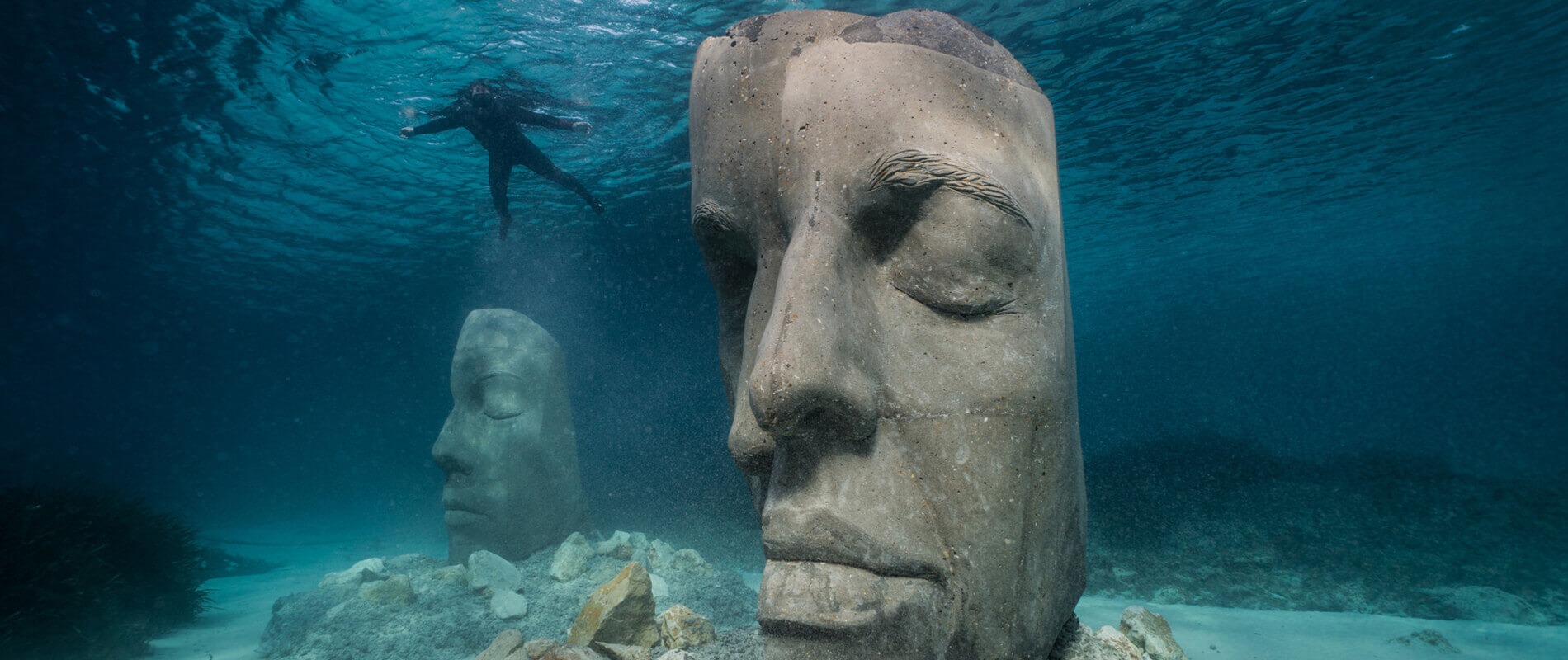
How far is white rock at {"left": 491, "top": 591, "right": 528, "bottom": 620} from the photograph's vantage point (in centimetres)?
648

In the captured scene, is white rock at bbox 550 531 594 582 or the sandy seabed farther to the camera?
white rock at bbox 550 531 594 582

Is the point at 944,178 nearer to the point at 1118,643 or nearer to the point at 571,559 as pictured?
the point at 1118,643

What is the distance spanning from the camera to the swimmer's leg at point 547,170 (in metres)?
10.8

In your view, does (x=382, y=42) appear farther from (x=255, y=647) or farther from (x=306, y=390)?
(x=306, y=390)

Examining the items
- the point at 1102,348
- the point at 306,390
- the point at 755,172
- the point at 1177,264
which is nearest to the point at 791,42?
the point at 755,172

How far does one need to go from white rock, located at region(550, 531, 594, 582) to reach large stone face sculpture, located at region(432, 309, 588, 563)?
4.39 ft

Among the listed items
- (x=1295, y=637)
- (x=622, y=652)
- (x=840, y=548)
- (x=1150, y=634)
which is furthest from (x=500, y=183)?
(x=1295, y=637)

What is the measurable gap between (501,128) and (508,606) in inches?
343

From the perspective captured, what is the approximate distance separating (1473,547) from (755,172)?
12606 millimetres

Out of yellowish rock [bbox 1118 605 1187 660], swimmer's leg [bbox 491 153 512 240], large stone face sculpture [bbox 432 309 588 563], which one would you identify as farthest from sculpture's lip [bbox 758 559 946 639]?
swimmer's leg [bbox 491 153 512 240]

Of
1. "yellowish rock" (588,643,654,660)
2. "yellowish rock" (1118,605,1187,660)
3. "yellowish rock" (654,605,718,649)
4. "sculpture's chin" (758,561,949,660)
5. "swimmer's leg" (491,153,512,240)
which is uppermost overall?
"swimmer's leg" (491,153,512,240)

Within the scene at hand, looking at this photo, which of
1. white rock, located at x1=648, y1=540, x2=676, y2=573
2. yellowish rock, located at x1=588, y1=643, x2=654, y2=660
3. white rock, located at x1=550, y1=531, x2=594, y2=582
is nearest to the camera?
yellowish rock, located at x1=588, y1=643, x2=654, y2=660

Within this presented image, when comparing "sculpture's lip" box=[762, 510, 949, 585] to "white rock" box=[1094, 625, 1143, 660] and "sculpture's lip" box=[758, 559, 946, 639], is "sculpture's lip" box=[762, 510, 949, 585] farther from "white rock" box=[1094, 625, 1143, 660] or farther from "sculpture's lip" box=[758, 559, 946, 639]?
"white rock" box=[1094, 625, 1143, 660]

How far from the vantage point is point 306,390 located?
65.4 m
